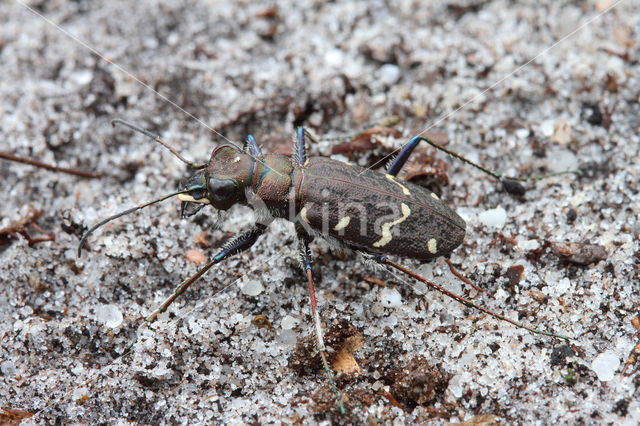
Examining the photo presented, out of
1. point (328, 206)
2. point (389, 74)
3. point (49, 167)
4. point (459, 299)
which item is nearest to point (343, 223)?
point (328, 206)

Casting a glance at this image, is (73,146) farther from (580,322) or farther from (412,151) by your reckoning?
(580,322)

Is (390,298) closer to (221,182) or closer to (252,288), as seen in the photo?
(252,288)

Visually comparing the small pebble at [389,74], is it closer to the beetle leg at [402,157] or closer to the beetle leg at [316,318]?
the beetle leg at [402,157]

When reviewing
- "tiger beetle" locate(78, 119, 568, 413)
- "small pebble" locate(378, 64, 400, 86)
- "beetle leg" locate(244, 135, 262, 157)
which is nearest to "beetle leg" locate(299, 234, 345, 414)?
"tiger beetle" locate(78, 119, 568, 413)

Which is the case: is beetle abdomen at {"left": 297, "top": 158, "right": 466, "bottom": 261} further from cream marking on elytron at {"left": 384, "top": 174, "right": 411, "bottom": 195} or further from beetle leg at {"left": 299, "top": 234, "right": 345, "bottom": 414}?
beetle leg at {"left": 299, "top": 234, "right": 345, "bottom": 414}

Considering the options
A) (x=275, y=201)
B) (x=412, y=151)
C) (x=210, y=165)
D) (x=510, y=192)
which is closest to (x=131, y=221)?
(x=210, y=165)
